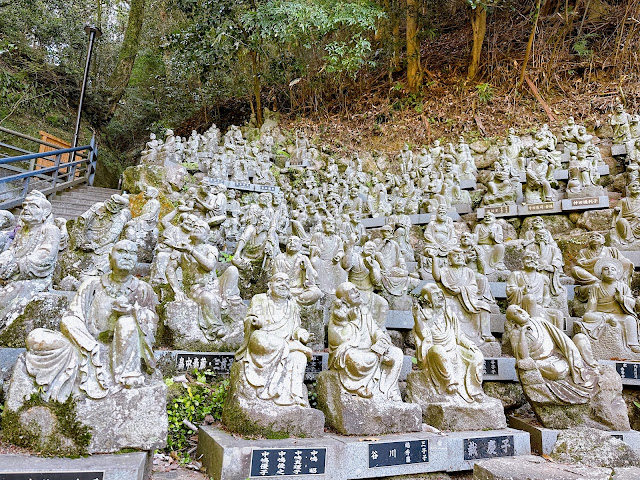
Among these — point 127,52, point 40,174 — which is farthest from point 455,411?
point 127,52

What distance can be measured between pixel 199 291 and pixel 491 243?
6.71 m

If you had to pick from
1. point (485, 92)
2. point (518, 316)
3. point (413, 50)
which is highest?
point (413, 50)

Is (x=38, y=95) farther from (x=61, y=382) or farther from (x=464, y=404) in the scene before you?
(x=464, y=404)

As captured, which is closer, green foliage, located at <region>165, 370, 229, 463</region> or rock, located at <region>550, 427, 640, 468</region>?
green foliage, located at <region>165, 370, 229, 463</region>

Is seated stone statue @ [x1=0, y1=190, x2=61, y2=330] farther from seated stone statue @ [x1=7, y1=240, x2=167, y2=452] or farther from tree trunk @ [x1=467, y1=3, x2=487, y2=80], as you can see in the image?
tree trunk @ [x1=467, y1=3, x2=487, y2=80]

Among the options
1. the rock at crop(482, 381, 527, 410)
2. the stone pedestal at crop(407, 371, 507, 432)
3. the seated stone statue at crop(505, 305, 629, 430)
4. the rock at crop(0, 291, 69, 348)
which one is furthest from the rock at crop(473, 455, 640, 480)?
the rock at crop(0, 291, 69, 348)

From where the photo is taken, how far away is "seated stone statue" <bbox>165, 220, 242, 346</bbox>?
600 cm

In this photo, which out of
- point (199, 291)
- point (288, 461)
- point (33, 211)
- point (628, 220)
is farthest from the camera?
point (628, 220)

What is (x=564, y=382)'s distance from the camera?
17.8 ft

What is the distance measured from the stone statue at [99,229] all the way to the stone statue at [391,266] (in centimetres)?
463

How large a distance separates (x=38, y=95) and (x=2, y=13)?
303 centimetres

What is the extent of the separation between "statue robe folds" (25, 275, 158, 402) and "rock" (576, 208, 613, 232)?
33.9 ft

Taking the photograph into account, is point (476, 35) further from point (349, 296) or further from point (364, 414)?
point (364, 414)

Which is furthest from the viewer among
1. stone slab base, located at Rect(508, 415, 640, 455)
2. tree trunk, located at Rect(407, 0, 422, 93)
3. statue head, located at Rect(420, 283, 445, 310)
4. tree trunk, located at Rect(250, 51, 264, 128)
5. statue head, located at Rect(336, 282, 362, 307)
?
tree trunk, located at Rect(407, 0, 422, 93)
